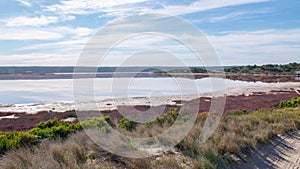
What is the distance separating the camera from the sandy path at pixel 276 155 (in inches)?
290

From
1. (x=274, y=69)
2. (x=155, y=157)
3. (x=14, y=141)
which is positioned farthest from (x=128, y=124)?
(x=274, y=69)

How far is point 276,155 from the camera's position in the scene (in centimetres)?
824

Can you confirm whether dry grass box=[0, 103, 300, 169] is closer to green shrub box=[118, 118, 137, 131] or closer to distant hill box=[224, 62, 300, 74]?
green shrub box=[118, 118, 137, 131]

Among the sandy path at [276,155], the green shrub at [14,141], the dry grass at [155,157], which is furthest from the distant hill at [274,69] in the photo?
the green shrub at [14,141]

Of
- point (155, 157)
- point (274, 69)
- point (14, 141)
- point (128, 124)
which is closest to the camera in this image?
point (155, 157)

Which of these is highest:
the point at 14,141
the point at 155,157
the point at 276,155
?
the point at 14,141

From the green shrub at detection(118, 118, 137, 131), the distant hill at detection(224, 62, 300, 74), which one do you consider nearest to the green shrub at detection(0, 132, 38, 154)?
the green shrub at detection(118, 118, 137, 131)

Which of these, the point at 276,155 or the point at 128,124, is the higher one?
the point at 128,124

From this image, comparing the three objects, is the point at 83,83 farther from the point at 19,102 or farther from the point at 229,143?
the point at 19,102

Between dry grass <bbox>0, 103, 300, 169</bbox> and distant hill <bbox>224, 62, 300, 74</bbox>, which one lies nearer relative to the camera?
dry grass <bbox>0, 103, 300, 169</bbox>

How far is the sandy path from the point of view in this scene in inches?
290

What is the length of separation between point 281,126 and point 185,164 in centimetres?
655

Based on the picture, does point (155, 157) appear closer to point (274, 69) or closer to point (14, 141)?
point (14, 141)

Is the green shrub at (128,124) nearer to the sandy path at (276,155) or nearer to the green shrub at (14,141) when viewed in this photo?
the green shrub at (14,141)
